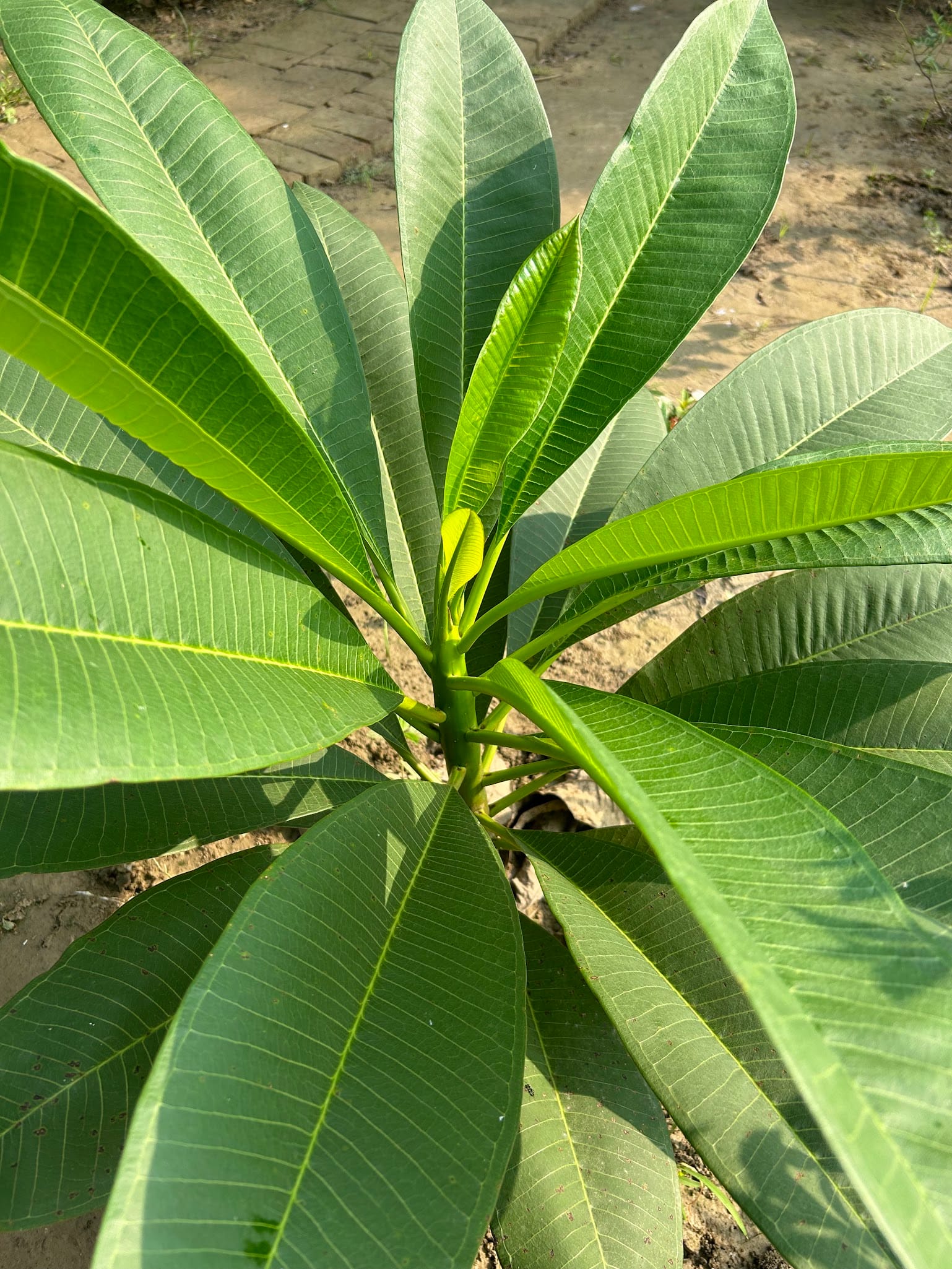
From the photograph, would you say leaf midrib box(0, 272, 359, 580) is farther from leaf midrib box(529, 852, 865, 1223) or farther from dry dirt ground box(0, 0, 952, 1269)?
dry dirt ground box(0, 0, 952, 1269)

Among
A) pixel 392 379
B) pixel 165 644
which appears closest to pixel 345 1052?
pixel 165 644

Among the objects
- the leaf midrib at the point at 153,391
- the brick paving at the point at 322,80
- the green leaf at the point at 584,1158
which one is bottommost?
the green leaf at the point at 584,1158

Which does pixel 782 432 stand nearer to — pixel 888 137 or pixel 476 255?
pixel 476 255

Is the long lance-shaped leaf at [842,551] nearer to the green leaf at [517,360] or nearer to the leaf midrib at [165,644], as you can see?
the green leaf at [517,360]

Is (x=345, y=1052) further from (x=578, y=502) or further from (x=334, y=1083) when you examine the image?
(x=578, y=502)

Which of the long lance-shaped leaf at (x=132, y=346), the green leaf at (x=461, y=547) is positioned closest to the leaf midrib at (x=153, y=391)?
the long lance-shaped leaf at (x=132, y=346)

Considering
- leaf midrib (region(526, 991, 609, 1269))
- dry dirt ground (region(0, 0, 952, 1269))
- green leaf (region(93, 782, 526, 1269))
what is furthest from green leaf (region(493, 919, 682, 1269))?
dry dirt ground (region(0, 0, 952, 1269))

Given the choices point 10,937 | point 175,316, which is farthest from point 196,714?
point 10,937
